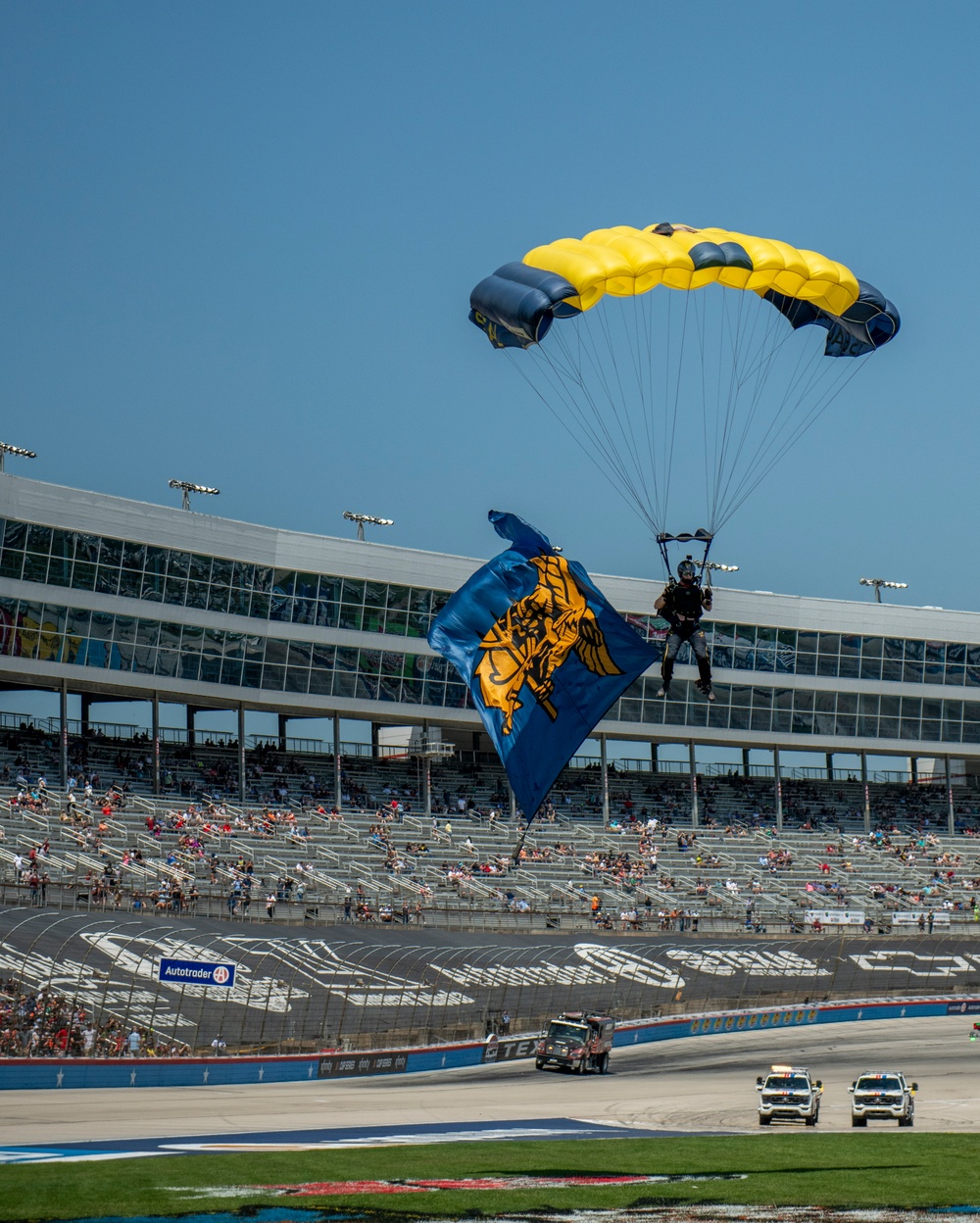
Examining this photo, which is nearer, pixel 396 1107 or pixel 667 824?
pixel 396 1107

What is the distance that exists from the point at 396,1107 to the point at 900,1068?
688 inches

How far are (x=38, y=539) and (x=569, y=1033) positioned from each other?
986 inches

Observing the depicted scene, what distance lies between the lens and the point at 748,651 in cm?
7212

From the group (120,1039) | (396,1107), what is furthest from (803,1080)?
(120,1039)

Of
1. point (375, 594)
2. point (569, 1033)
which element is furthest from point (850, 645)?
point (569, 1033)

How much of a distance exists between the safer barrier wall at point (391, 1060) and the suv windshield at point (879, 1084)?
11.8 metres

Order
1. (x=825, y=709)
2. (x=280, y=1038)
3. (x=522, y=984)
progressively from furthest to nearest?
1. (x=825, y=709)
2. (x=522, y=984)
3. (x=280, y=1038)

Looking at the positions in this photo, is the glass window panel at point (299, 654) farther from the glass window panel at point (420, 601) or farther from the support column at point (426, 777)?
the support column at point (426, 777)

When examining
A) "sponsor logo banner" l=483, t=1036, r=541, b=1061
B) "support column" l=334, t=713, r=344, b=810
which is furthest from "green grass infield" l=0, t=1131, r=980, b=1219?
"support column" l=334, t=713, r=344, b=810

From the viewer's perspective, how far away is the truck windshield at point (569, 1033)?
131ft

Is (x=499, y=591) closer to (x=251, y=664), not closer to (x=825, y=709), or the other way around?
(x=251, y=664)

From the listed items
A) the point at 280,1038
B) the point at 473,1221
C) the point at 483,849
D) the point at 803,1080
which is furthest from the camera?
the point at 483,849

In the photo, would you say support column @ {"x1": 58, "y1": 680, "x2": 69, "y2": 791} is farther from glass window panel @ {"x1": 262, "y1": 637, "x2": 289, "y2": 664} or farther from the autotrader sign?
the autotrader sign

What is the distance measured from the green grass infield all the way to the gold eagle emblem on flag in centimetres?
892
